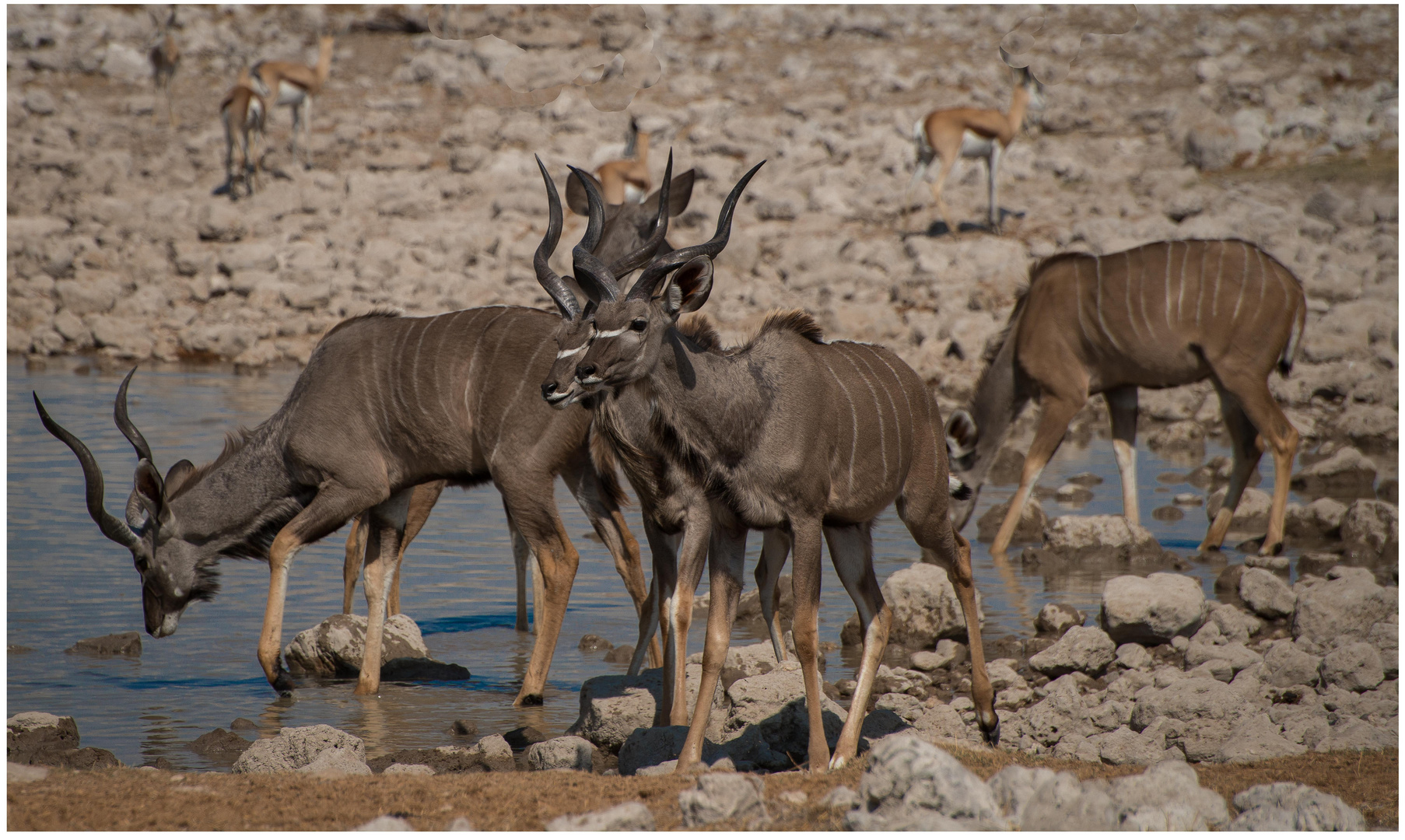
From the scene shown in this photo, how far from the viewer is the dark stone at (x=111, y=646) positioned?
6.18 meters

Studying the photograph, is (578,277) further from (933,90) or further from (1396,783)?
(933,90)

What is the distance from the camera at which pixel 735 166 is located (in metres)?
18.7

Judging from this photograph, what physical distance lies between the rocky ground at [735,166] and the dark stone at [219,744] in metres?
8.32

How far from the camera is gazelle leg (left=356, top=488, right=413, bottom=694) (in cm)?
570

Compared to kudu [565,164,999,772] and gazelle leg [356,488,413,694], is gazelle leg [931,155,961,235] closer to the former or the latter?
gazelle leg [356,488,413,694]

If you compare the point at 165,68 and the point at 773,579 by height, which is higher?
the point at 165,68

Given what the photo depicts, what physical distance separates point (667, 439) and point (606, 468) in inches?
44.1

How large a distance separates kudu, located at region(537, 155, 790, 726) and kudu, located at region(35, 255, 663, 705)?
54 centimetres

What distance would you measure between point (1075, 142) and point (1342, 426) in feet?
30.4

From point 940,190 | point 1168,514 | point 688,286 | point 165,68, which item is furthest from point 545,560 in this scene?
point 165,68

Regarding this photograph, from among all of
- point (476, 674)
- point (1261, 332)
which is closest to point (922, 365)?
point (1261, 332)

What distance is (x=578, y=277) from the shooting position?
4359 mm

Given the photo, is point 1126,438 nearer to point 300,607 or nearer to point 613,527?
point 613,527

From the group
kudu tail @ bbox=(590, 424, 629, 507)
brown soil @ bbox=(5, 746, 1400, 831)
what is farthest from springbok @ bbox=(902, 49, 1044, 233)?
brown soil @ bbox=(5, 746, 1400, 831)
